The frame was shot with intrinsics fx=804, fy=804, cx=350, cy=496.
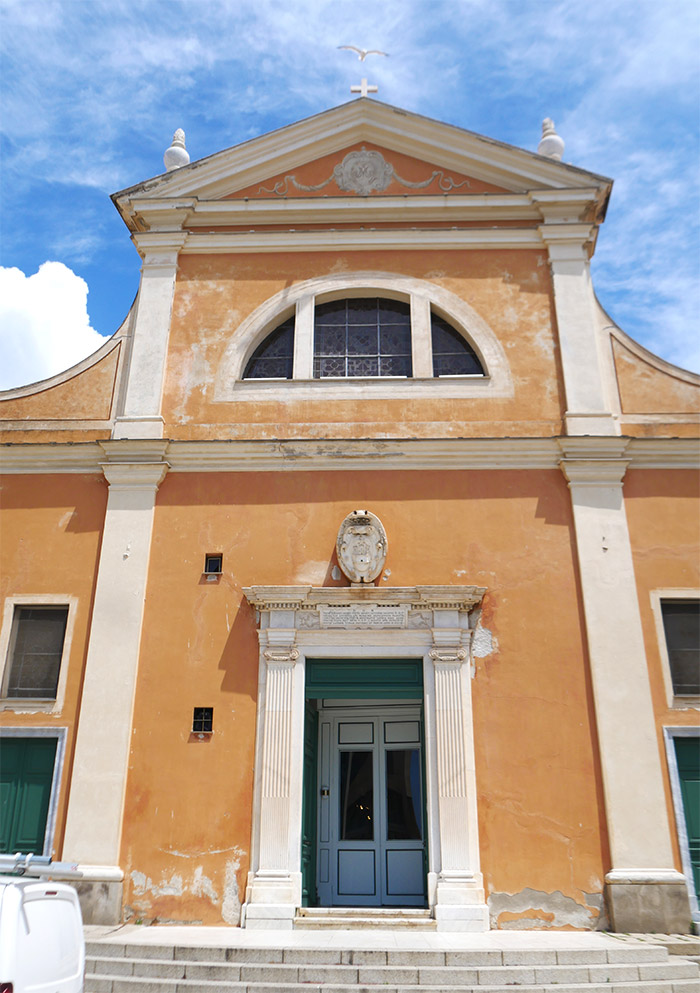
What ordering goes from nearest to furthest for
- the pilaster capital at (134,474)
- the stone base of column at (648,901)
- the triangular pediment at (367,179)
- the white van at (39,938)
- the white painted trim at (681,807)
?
1. the white van at (39,938)
2. the stone base of column at (648,901)
3. the white painted trim at (681,807)
4. the pilaster capital at (134,474)
5. the triangular pediment at (367,179)

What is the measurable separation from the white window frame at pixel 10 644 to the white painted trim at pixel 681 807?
685cm

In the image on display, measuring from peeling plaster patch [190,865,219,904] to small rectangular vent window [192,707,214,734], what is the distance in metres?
1.40

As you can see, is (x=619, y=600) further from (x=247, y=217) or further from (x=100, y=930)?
(x=247, y=217)

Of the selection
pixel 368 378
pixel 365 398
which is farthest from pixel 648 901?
pixel 368 378

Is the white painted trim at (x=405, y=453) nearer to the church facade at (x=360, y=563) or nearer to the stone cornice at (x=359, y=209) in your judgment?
the church facade at (x=360, y=563)

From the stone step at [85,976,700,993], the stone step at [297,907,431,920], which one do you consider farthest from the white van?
the stone step at [297,907,431,920]

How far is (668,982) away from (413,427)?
20.9 ft

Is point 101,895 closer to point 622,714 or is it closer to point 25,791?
point 25,791

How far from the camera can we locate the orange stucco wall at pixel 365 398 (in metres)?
10.3

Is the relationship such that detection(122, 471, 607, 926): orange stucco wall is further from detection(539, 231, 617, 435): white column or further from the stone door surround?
detection(539, 231, 617, 435): white column

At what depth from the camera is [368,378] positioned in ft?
34.7

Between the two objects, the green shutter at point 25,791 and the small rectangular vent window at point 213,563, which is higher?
the small rectangular vent window at point 213,563

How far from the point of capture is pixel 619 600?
9.38 meters

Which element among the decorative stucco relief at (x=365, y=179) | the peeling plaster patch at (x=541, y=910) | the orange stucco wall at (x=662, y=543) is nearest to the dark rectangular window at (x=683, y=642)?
the orange stucco wall at (x=662, y=543)
